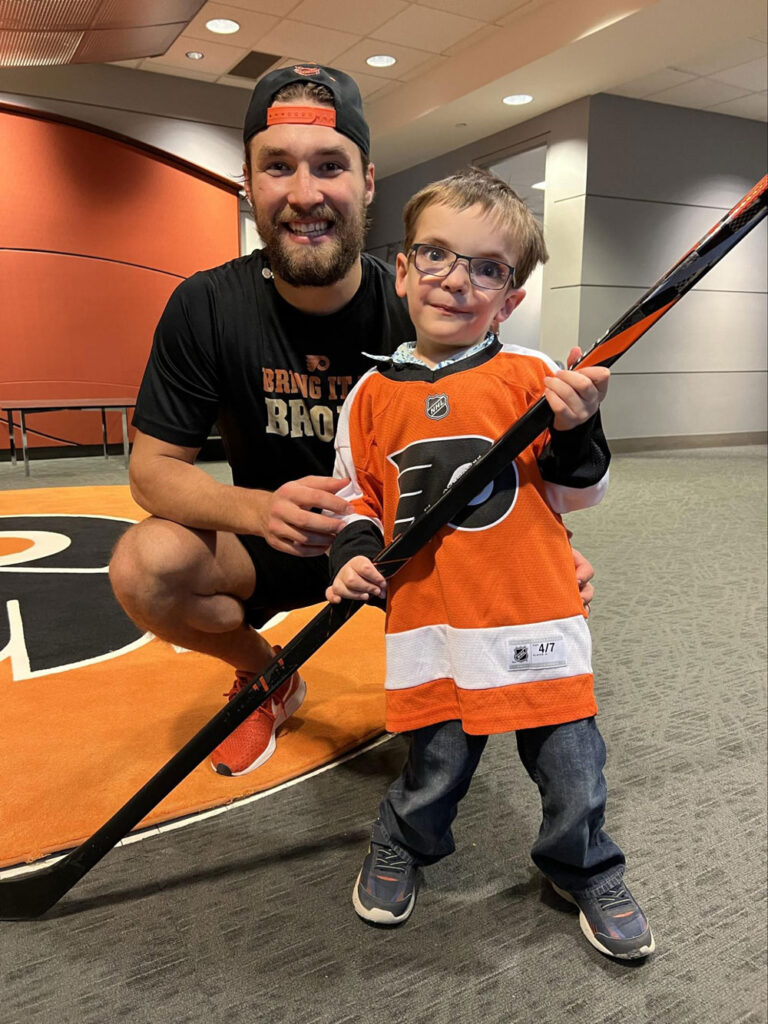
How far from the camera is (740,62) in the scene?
16.6 feet

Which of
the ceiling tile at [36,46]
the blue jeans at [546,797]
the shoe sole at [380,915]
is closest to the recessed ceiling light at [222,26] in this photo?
the ceiling tile at [36,46]

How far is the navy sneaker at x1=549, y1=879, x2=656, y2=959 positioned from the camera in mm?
918

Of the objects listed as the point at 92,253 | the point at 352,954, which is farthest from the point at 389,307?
the point at 92,253

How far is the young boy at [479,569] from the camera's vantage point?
880 millimetres

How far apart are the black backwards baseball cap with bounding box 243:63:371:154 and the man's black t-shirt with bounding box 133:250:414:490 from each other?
10.1 inches

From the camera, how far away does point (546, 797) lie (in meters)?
0.93

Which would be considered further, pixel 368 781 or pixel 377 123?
pixel 377 123

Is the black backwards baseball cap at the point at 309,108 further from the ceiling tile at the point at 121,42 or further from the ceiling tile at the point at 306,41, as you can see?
the ceiling tile at the point at 306,41

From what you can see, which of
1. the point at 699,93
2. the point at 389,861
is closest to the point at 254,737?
the point at 389,861

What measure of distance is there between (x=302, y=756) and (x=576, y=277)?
209 inches

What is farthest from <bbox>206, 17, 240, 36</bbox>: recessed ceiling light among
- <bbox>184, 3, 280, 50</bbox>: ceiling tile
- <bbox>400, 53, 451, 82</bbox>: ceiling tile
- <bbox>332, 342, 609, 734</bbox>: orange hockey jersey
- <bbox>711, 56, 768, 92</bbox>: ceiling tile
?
<bbox>332, 342, 609, 734</bbox>: orange hockey jersey

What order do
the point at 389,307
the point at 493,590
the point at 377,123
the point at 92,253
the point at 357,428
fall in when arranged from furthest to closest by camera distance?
the point at 377,123
the point at 92,253
the point at 389,307
the point at 357,428
the point at 493,590

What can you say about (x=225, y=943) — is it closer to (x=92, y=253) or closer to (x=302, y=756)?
(x=302, y=756)

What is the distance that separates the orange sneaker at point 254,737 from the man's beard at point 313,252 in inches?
29.9
